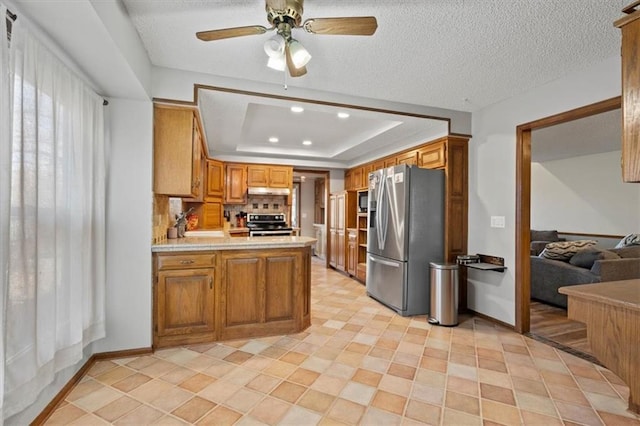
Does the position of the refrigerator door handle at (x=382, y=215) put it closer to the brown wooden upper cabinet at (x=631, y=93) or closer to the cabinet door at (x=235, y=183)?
the brown wooden upper cabinet at (x=631, y=93)

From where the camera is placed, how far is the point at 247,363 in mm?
2426

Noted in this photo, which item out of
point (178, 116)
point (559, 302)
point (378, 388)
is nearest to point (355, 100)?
point (178, 116)

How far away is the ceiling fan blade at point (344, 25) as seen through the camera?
1.59 metres

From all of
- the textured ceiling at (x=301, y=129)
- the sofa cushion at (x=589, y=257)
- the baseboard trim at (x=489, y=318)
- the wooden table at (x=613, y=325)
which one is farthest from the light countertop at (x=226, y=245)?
the sofa cushion at (x=589, y=257)

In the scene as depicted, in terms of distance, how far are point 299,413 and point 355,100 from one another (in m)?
2.87

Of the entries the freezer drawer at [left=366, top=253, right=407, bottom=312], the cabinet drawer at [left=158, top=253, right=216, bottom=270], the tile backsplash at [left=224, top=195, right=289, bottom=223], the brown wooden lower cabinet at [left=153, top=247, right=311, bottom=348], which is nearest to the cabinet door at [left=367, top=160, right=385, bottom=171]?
the freezer drawer at [left=366, top=253, right=407, bottom=312]

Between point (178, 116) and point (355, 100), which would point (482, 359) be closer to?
point (355, 100)

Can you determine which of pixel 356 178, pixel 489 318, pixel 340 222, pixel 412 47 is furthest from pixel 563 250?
pixel 412 47

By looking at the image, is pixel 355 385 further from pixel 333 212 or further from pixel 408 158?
pixel 333 212

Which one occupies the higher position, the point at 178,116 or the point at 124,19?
the point at 124,19

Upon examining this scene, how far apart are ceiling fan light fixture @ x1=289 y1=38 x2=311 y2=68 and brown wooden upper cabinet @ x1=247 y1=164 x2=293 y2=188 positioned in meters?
4.19

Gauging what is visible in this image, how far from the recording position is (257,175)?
598cm

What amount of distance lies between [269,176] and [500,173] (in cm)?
403

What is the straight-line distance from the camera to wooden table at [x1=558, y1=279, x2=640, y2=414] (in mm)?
1613
